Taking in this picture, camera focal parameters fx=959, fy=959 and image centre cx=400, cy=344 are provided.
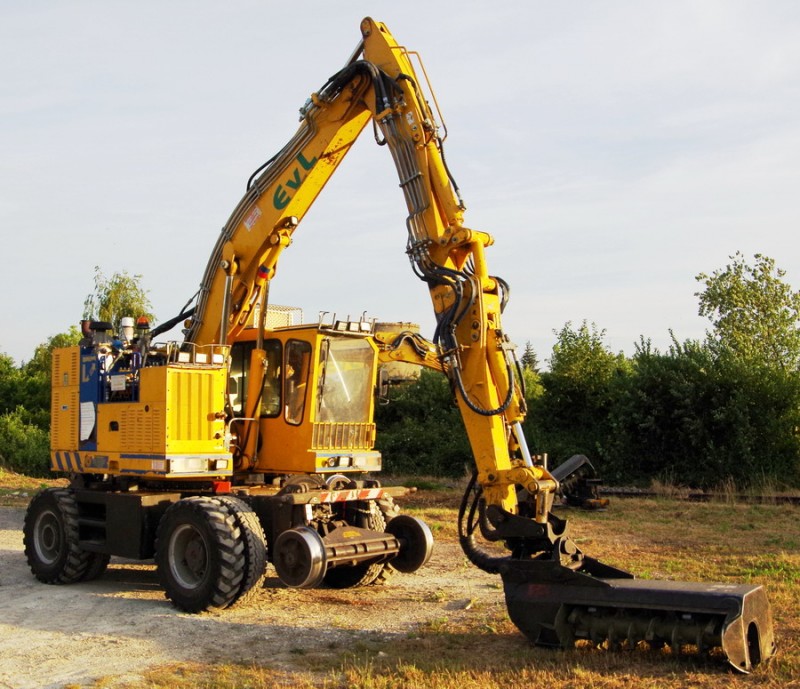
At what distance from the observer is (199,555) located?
1030 centimetres

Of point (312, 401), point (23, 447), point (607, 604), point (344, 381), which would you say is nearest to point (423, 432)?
point (23, 447)

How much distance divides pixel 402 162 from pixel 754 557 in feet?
23.9

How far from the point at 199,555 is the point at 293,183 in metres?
4.60

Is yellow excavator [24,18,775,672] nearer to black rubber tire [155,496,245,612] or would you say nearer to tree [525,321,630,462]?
black rubber tire [155,496,245,612]

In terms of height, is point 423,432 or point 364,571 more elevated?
point 423,432

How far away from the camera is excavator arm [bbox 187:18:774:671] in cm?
777

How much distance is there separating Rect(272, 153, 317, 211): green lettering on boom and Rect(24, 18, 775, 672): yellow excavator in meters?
0.03

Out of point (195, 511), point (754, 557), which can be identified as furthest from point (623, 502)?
point (195, 511)

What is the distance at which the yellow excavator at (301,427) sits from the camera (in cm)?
898

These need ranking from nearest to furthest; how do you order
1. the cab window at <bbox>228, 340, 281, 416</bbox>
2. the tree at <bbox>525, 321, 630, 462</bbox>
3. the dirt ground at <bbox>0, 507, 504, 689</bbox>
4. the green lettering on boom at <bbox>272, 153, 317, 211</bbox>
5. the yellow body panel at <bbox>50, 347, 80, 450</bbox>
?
the dirt ground at <bbox>0, 507, 504, 689</bbox>
the cab window at <bbox>228, 340, 281, 416</bbox>
the green lettering on boom at <bbox>272, 153, 317, 211</bbox>
the yellow body panel at <bbox>50, 347, 80, 450</bbox>
the tree at <bbox>525, 321, 630, 462</bbox>

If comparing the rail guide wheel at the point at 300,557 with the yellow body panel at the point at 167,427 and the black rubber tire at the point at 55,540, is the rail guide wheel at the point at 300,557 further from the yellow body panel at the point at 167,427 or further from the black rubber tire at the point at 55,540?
the black rubber tire at the point at 55,540

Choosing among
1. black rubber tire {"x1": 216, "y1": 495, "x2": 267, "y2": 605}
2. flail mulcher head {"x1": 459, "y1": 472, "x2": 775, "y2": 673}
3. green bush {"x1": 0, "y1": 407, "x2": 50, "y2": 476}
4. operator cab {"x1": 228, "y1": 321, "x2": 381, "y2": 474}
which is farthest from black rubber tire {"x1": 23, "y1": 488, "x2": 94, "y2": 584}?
green bush {"x1": 0, "y1": 407, "x2": 50, "y2": 476}

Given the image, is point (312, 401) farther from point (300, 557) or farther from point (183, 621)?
point (183, 621)

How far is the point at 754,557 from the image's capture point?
1300cm
